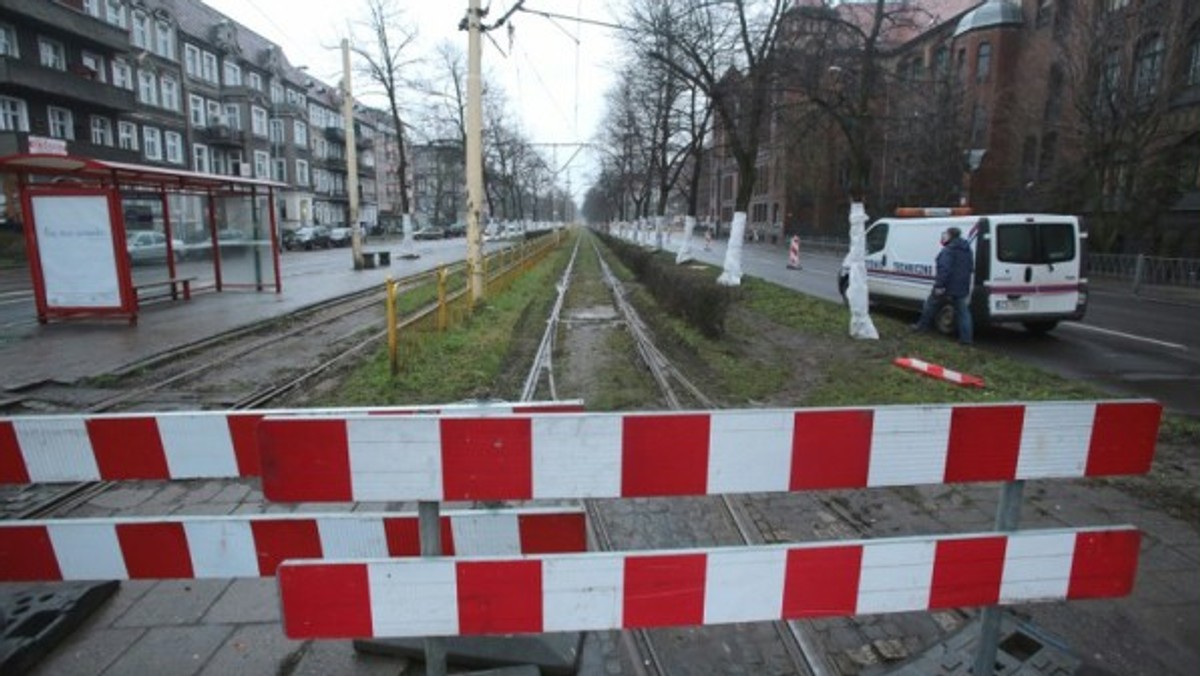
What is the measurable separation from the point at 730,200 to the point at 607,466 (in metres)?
96.4

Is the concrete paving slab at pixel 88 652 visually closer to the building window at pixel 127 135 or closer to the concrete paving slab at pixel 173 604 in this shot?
the concrete paving slab at pixel 173 604

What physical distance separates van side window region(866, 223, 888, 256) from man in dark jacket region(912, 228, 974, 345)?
2.90m

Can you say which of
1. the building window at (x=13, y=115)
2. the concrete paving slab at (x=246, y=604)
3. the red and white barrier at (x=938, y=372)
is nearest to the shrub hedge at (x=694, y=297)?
the red and white barrier at (x=938, y=372)

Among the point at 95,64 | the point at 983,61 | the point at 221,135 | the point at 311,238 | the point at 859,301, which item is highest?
the point at 983,61

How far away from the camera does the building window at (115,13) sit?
128 feet

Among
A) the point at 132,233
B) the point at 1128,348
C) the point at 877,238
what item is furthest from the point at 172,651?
the point at 132,233

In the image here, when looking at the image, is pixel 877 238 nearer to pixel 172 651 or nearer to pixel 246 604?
pixel 246 604

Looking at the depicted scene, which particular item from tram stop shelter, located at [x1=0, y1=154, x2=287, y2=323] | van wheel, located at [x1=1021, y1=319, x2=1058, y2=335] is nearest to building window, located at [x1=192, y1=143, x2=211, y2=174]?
tram stop shelter, located at [x1=0, y1=154, x2=287, y2=323]

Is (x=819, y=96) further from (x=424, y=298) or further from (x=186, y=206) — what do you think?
(x=186, y=206)

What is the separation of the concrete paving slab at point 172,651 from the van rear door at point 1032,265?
11592 mm

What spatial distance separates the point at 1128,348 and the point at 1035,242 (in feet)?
7.58

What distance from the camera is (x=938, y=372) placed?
26.5 ft

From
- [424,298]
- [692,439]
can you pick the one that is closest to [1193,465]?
[692,439]

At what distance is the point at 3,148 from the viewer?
29375 millimetres
